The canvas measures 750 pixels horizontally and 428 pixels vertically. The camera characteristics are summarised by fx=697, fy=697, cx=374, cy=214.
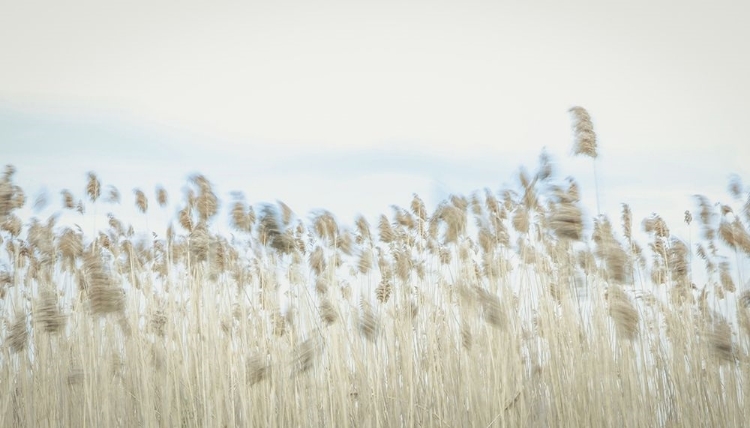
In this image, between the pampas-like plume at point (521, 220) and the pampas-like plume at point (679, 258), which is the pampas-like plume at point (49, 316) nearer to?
the pampas-like plume at point (521, 220)

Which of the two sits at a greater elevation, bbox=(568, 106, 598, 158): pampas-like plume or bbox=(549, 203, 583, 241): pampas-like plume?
bbox=(568, 106, 598, 158): pampas-like plume

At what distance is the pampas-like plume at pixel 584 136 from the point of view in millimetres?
3607

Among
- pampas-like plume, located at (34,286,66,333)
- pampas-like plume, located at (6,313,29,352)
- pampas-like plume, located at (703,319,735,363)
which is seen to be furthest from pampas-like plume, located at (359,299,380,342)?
pampas-like plume, located at (6,313,29,352)

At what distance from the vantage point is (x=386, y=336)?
381 centimetres

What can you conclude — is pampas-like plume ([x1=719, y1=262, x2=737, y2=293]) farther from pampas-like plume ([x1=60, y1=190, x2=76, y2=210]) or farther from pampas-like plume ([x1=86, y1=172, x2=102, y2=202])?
pampas-like plume ([x1=60, y1=190, x2=76, y2=210])

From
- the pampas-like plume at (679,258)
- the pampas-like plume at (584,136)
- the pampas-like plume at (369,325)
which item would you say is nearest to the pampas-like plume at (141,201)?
the pampas-like plume at (369,325)

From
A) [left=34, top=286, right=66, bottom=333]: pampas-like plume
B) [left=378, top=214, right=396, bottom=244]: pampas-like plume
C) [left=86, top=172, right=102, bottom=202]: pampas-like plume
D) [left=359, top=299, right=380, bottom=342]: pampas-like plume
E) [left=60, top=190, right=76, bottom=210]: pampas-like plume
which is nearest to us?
[left=34, top=286, right=66, bottom=333]: pampas-like plume

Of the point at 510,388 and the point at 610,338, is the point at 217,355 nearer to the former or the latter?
the point at 510,388

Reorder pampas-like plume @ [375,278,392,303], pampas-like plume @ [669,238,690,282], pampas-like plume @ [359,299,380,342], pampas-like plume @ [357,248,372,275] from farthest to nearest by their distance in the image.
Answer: pampas-like plume @ [669,238,690,282], pampas-like plume @ [375,278,392,303], pampas-like plume @ [357,248,372,275], pampas-like plume @ [359,299,380,342]

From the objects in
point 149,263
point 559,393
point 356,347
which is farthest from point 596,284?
point 149,263

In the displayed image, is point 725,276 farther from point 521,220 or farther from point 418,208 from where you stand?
point 418,208

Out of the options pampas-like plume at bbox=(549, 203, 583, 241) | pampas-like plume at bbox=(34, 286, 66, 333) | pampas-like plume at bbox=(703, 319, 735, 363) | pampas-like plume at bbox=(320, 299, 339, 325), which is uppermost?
pampas-like plume at bbox=(549, 203, 583, 241)

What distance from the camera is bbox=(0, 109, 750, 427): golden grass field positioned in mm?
3449

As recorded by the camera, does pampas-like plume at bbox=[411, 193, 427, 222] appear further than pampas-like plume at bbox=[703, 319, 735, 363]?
Yes
